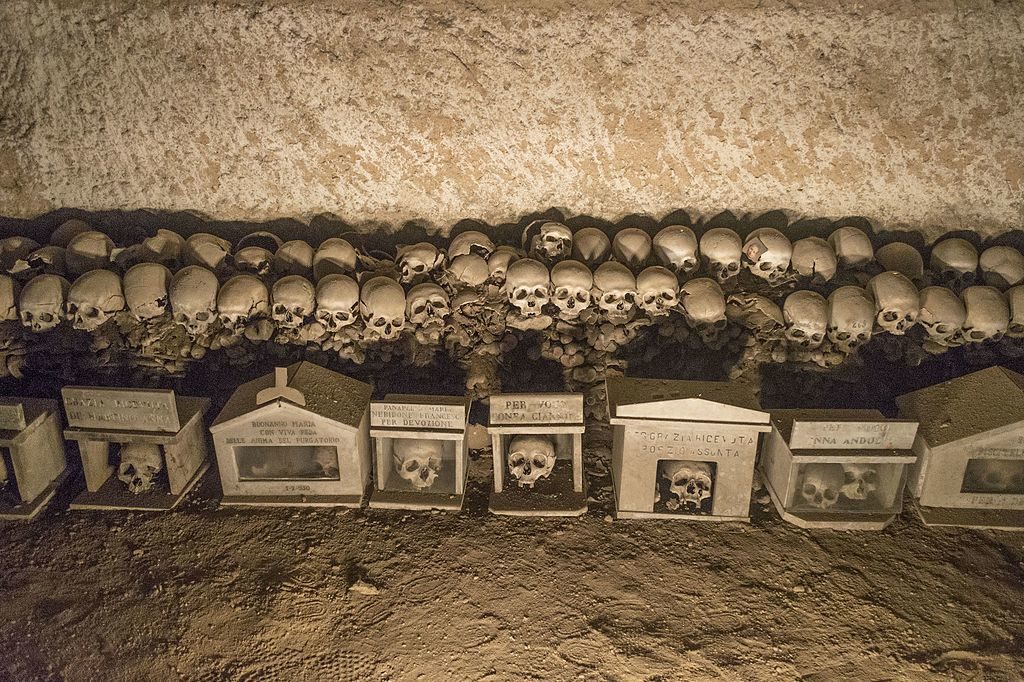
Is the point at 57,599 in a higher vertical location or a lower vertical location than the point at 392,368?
lower

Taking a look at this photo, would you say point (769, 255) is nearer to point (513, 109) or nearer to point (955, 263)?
point (955, 263)

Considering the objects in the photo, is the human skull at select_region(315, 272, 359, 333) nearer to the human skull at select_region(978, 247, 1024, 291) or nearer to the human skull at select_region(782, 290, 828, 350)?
the human skull at select_region(782, 290, 828, 350)

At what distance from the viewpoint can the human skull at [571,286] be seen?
156 inches

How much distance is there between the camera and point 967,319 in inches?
154

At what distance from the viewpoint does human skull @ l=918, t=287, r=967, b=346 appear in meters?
3.87

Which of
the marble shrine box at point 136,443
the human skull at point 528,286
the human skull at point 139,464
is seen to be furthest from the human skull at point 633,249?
the human skull at point 139,464

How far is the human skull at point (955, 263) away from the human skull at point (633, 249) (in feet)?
4.94

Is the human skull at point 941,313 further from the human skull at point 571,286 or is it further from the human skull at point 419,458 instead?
the human skull at point 419,458

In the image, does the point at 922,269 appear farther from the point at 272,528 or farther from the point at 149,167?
the point at 149,167

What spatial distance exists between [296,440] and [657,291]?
1.80 meters

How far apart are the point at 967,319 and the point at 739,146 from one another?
1.39 meters

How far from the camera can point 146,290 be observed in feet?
12.8

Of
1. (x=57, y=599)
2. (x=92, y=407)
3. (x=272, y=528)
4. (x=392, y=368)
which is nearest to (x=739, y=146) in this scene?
(x=392, y=368)

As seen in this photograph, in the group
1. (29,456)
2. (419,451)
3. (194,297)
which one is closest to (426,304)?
(419,451)
